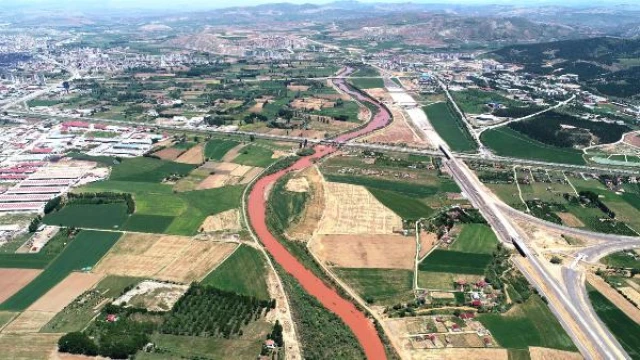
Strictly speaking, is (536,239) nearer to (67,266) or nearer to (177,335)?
(177,335)

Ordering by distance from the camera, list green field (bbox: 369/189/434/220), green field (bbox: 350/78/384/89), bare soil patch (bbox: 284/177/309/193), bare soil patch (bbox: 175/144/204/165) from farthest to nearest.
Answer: green field (bbox: 350/78/384/89) < bare soil patch (bbox: 175/144/204/165) < bare soil patch (bbox: 284/177/309/193) < green field (bbox: 369/189/434/220)

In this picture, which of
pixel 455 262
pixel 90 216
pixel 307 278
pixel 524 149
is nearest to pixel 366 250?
pixel 307 278

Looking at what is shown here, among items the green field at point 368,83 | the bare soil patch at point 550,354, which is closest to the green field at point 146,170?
the bare soil patch at point 550,354

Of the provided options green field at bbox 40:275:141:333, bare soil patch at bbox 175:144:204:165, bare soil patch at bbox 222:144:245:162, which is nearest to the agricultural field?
bare soil patch at bbox 222:144:245:162

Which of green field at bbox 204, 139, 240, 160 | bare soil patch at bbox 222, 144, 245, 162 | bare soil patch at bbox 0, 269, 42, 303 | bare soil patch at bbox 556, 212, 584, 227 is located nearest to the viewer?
bare soil patch at bbox 0, 269, 42, 303

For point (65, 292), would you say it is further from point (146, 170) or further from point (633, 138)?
point (633, 138)

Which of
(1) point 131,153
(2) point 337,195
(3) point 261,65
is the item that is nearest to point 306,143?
(2) point 337,195

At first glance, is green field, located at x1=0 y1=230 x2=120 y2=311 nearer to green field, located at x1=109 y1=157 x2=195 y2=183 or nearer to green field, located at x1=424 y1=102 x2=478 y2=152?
green field, located at x1=109 y1=157 x2=195 y2=183
